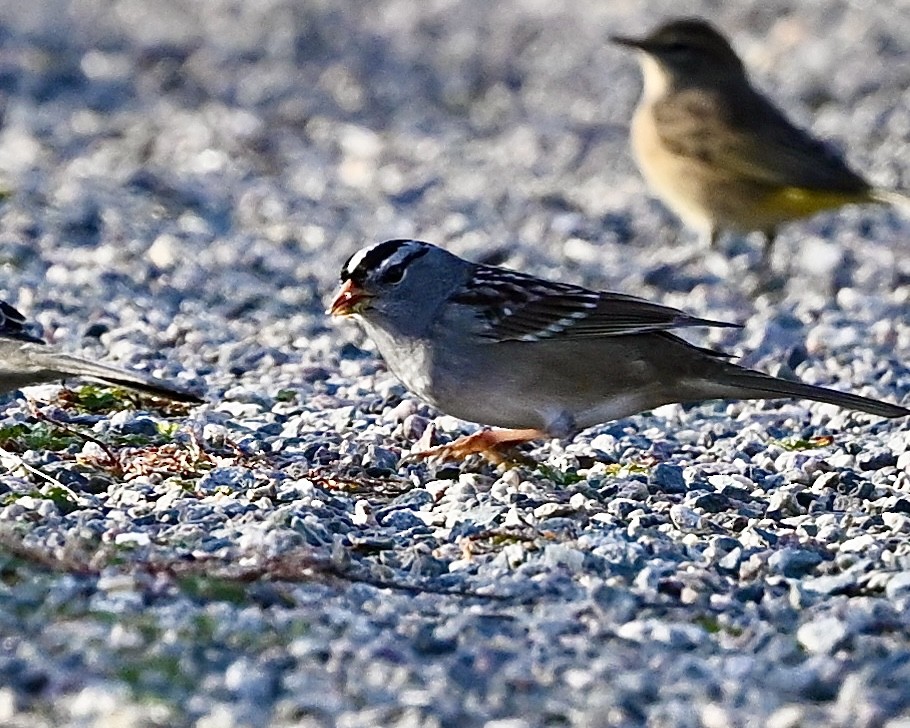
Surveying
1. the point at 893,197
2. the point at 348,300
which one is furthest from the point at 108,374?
the point at 893,197

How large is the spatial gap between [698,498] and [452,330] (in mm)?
1120

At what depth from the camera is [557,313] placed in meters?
7.04

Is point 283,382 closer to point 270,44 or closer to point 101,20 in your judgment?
point 270,44

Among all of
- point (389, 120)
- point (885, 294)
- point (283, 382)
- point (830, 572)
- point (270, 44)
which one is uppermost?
point (270, 44)

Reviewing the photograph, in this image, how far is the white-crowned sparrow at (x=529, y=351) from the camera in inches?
269

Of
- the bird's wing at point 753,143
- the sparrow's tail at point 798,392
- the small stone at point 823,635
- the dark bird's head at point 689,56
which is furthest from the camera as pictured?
the dark bird's head at point 689,56

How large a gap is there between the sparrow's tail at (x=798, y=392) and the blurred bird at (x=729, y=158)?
13.9 feet

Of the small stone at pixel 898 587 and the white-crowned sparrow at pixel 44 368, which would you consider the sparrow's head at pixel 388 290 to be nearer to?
the white-crowned sparrow at pixel 44 368

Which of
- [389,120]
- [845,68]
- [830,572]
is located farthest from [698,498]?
[845,68]

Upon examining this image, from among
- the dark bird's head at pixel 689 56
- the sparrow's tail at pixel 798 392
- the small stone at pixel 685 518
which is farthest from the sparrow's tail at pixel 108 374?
the dark bird's head at pixel 689 56

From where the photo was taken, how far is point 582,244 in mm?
11820

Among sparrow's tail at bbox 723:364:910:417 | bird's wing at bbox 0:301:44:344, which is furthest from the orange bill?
sparrow's tail at bbox 723:364:910:417

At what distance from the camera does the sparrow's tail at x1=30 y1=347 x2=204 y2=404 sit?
612cm

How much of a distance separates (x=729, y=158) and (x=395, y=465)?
208 inches
